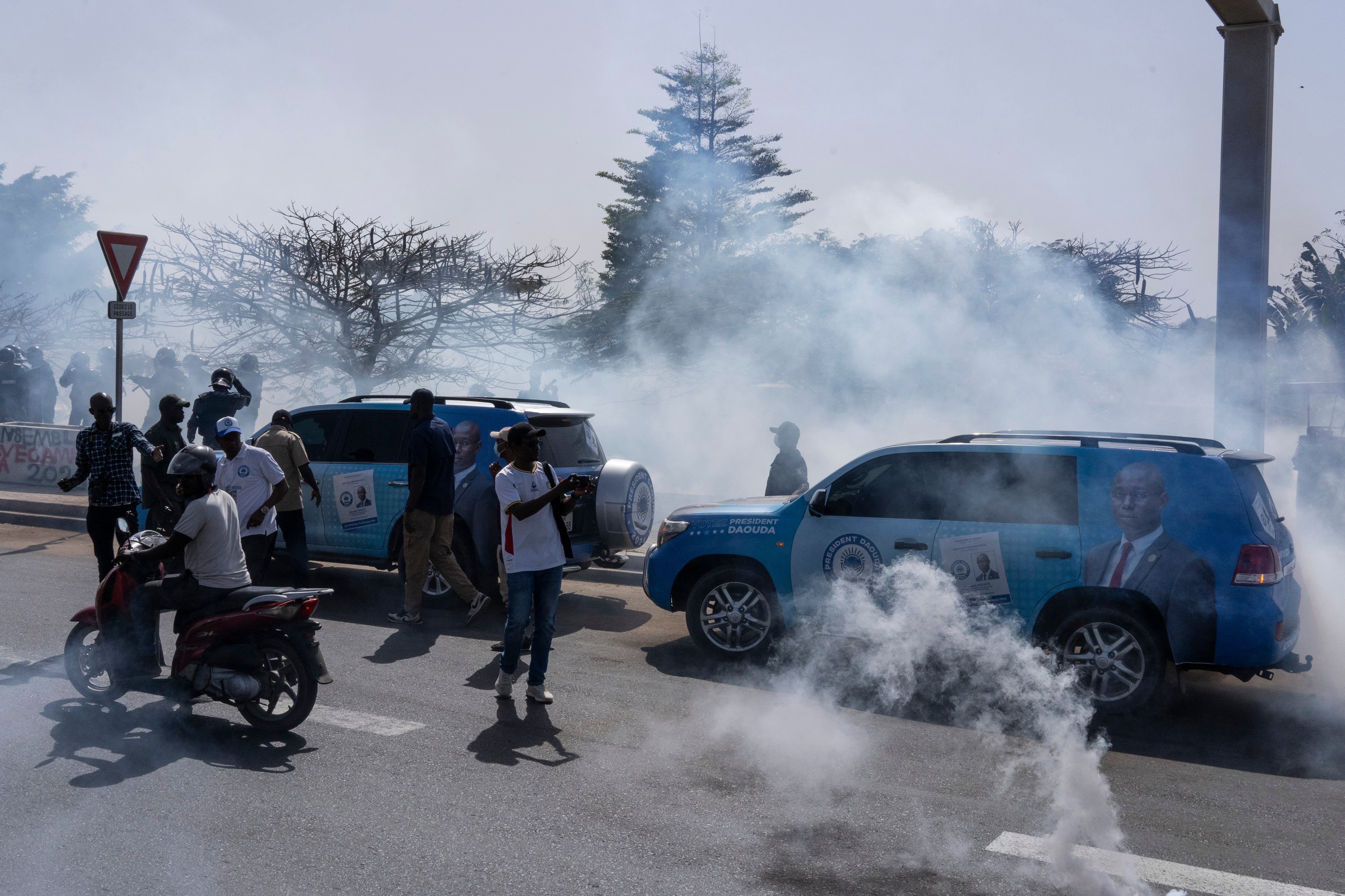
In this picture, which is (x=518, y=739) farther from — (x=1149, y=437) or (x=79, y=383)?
(x=79, y=383)

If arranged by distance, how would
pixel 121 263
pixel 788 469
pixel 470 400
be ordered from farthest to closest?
pixel 121 263 → pixel 788 469 → pixel 470 400

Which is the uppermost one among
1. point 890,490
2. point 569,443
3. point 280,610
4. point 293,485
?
point 569,443

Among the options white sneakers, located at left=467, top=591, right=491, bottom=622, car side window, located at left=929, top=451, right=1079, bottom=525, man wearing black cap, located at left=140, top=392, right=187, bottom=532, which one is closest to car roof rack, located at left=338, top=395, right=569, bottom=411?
man wearing black cap, located at left=140, top=392, right=187, bottom=532

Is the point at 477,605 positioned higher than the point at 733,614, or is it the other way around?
the point at 733,614

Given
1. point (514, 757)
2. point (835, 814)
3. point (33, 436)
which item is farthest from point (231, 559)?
point (33, 436)

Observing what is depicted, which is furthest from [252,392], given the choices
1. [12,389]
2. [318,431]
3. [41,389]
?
[318,431]

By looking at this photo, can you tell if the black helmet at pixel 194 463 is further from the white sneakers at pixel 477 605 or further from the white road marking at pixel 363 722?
the white sneakers at pixel 477 605

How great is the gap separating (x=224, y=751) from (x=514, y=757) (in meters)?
1.34

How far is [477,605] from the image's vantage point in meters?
7.93

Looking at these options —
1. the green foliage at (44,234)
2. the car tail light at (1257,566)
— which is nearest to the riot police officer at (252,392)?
the car tail light at (1257,566)

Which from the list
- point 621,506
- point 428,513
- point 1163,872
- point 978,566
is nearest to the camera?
point 1163,872

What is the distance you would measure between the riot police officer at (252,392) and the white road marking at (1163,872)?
463 inches

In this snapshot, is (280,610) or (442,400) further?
(442,400)

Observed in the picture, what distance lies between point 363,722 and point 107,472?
10.8 feet
